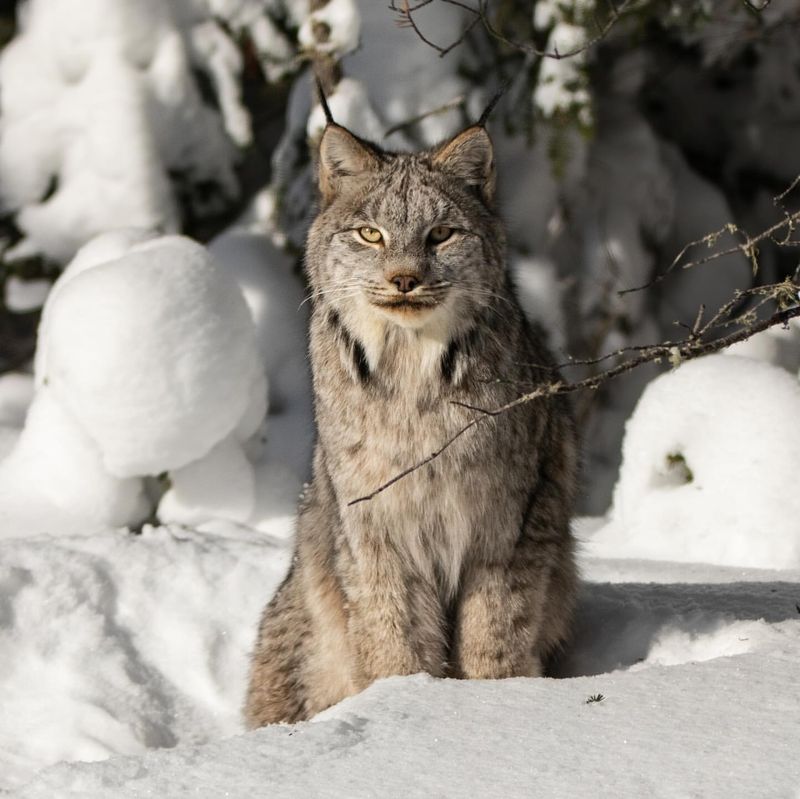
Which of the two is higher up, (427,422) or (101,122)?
(101,122)

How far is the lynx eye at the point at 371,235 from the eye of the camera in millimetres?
3475

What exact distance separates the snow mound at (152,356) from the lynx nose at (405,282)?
2.45 m

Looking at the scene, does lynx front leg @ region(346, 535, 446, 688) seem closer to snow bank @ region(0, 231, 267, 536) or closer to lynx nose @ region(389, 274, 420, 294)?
lynx nose @ region(389, 274, 420, 294)

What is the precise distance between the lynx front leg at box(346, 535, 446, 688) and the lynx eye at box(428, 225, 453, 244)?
31.9 inches

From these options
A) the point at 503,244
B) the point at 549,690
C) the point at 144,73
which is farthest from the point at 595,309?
the point at 549,690

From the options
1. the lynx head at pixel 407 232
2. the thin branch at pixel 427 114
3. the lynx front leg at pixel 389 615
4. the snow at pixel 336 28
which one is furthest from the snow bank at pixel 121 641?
the snow at pixel 336 28

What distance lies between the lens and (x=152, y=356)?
18.2ft

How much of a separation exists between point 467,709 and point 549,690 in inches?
9.7

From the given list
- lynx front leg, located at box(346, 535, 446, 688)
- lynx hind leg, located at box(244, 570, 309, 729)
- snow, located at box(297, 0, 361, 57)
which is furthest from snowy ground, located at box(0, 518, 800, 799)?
snow, located at box(297, 0, 361, 57)

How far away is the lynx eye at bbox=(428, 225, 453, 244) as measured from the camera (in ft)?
11.4

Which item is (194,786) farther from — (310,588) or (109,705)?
(109,705)

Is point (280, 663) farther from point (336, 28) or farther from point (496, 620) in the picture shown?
point (336, 28)

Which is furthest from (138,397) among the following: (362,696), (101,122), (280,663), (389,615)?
(362,696)

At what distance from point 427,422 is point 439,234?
496mm
